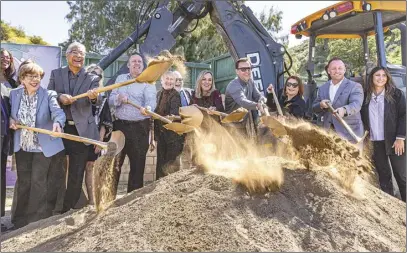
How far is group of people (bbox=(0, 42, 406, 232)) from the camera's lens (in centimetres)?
423

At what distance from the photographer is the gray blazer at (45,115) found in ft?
13.8

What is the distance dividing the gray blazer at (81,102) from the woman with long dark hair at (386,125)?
2613 mm

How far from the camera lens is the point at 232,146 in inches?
191

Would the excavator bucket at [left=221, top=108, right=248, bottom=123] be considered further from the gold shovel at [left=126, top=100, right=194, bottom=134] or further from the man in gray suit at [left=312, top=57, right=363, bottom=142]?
the man in gray suit at [left=312, top=57, right=363, bottom=142]

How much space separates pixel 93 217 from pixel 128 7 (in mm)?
16285

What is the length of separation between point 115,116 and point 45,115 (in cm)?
79

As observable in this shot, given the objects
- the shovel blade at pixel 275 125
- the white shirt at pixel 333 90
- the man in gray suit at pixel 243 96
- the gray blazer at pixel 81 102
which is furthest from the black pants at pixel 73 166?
the white shirt at pixel 333 90

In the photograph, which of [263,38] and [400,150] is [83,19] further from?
[400,150]

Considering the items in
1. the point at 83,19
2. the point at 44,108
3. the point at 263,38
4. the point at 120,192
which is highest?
the point at 83,19

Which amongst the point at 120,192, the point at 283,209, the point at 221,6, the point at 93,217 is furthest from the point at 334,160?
the point at 120,192

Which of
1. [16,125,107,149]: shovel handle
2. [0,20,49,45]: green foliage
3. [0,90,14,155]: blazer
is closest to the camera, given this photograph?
[16,125,107,149]: shovel handle

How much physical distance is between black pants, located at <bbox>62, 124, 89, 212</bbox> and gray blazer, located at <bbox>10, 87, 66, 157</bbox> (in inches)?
6.5

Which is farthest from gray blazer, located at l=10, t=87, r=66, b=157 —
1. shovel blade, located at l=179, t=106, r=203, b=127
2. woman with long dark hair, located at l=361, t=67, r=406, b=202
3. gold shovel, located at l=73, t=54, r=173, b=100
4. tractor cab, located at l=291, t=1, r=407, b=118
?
woman with long dark hair, located at l=361, t=67, r=406, b=202

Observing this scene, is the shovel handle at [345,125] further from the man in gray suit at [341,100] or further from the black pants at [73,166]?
the black pants at [73,166]
